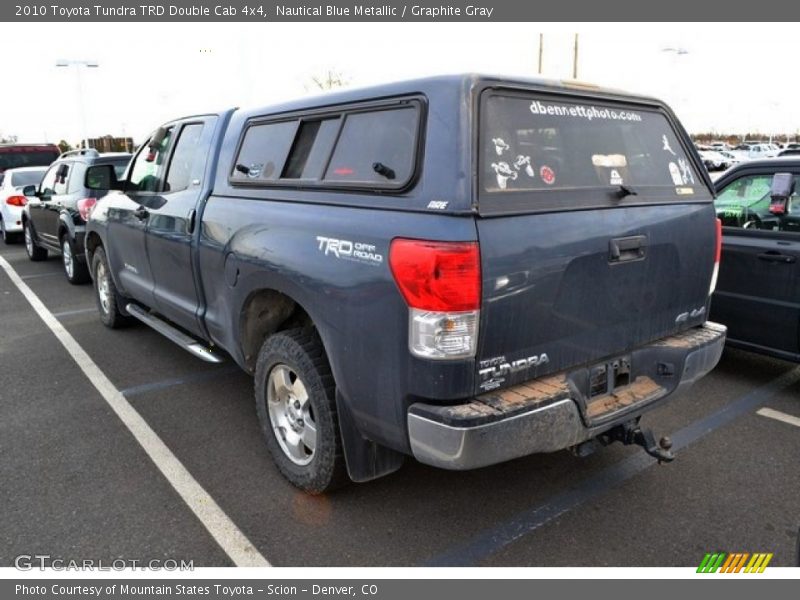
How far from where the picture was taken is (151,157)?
5.11 meters

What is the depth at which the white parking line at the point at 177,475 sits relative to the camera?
2791 millimetres

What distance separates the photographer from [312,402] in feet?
9.71

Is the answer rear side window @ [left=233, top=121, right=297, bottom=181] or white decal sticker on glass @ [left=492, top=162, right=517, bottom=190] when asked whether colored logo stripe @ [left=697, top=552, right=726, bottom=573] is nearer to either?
white decal sticker on glass @ [left=492, top=162, right=517, bottom=190]

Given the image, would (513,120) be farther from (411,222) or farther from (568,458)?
(568,458)

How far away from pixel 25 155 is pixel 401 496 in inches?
667

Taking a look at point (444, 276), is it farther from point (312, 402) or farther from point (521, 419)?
point (312, 402)

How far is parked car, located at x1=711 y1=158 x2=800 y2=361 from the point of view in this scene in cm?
432

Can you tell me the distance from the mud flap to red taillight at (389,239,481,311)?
2.38 ft

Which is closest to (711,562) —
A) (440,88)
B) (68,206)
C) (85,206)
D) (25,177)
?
(440,88)

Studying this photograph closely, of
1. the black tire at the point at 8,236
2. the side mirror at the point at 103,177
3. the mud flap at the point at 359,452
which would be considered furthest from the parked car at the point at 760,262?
the black tire at the point at 8,236

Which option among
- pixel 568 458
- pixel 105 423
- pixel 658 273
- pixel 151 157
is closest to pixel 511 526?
pixel 568 458

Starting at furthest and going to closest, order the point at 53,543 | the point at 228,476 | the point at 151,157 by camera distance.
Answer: the point at 151,157, the point at 228,476, the point at 53,543

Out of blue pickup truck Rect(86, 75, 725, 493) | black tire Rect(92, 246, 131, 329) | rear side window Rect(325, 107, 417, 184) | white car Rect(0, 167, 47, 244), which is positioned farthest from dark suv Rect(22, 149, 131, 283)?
rear side window Rect(325, 107, 417, 184)

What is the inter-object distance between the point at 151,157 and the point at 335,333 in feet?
10.7
